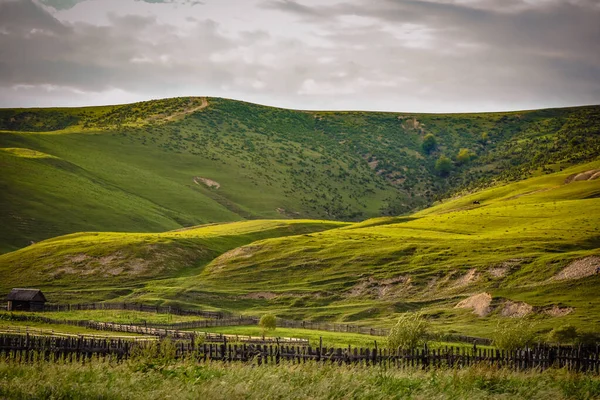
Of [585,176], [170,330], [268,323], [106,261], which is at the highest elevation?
[585,176]

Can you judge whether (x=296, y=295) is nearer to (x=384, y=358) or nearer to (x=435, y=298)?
→ (x=435, y=298)

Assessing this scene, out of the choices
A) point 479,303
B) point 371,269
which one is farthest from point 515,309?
point 371,269

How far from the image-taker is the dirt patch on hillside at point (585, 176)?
7045 inches

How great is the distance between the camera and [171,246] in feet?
440

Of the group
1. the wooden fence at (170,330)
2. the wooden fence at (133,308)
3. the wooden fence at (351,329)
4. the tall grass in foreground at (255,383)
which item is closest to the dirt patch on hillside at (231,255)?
the wooden fence at (133,308)

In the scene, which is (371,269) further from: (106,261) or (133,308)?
(106,261)

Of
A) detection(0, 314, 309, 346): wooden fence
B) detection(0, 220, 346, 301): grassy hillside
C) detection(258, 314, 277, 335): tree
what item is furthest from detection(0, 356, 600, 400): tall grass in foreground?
detection(0, 220, 346, 301): grassy hillside

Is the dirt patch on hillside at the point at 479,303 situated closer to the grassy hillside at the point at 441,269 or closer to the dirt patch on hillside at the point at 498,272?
the grassy hillside at the point at 441,269

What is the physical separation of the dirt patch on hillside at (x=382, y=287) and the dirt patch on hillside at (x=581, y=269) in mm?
20178

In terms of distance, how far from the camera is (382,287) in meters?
108

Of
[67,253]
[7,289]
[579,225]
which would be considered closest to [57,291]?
[7,289]

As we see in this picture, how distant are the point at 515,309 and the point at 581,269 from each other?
1164 centimetres

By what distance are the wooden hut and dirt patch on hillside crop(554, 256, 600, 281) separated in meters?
64.2

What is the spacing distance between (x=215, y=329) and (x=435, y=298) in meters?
32.3
